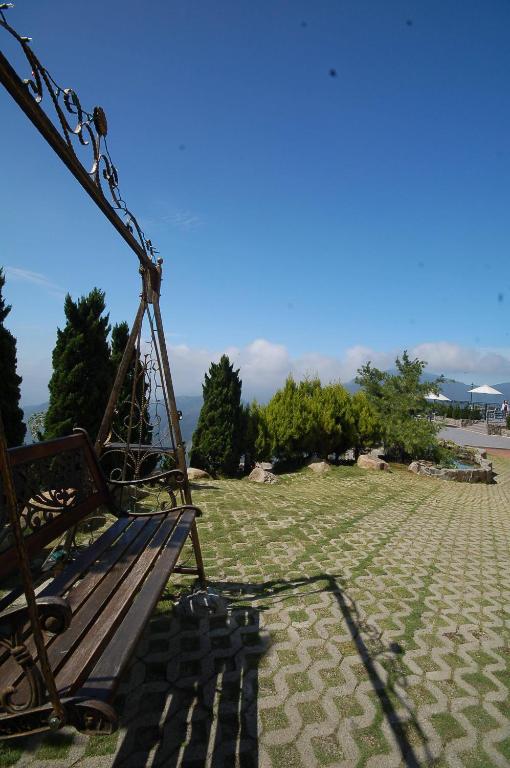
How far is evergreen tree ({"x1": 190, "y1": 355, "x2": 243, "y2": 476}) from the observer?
12773 millimetres

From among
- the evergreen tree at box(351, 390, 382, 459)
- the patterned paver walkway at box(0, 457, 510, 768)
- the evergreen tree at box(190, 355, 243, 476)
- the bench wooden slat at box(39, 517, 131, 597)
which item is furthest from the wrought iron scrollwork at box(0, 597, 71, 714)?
the evergreen tree at box(351, 390, 382, 459)

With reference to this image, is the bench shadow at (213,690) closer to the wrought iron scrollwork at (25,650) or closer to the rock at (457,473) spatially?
the wrought iron scrollwork at (25,650)

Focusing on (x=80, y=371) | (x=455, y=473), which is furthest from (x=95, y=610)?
(x=455, y=473)

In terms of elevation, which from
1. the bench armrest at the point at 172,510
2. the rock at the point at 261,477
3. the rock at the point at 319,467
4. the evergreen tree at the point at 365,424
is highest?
the evergreen tree at the point at 365,424

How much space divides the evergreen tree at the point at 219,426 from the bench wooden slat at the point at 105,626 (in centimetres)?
962

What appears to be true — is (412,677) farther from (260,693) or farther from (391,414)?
(391,414)

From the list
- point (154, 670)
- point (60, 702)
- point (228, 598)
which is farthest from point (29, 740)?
point (228, 598)

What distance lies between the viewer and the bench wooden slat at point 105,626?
5.56 feet

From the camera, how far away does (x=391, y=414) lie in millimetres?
15109

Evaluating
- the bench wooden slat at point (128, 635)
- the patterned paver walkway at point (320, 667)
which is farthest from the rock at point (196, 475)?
the bench wooden slat at point (128, 635)

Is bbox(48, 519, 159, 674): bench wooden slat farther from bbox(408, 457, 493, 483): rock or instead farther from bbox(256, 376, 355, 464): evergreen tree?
bbox(408, 457, 493, 483): rock

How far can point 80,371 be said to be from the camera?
29.3 ft

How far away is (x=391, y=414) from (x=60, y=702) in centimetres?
1475

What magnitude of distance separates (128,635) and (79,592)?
0.58 metres
